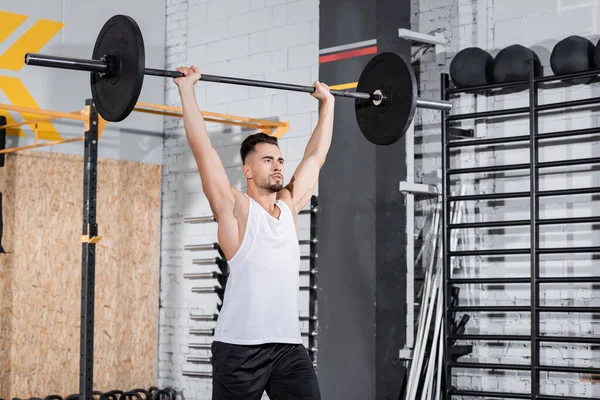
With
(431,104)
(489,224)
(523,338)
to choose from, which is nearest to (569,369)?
(523,338)

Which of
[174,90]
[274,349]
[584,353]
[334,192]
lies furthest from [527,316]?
[174,90]

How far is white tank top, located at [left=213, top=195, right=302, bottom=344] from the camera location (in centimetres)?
339

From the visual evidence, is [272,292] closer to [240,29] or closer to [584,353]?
[584,353]

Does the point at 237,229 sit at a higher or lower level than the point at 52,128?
lower

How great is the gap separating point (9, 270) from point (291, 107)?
233 cm

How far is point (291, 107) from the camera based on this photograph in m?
6.29

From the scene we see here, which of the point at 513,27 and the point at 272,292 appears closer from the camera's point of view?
the point at 272,292

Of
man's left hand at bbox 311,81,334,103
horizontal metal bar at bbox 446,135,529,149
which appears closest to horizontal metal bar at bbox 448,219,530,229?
horizontal metal bar at bbox 446,135,529,149

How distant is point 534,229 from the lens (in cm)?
480

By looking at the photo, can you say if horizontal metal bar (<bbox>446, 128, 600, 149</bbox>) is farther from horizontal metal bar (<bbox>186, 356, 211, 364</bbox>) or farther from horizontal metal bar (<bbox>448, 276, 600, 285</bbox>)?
horizontal metal bar (<bbox>186, 356, 211, 364</bbox>)

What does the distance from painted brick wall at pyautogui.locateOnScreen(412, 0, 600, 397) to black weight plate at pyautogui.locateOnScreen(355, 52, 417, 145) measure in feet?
4.95

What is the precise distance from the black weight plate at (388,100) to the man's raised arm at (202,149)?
2.58ft

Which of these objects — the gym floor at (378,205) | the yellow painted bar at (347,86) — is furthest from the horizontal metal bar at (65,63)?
the yellow painted bar at (347,86)

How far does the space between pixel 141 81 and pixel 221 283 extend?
11.4 feet
